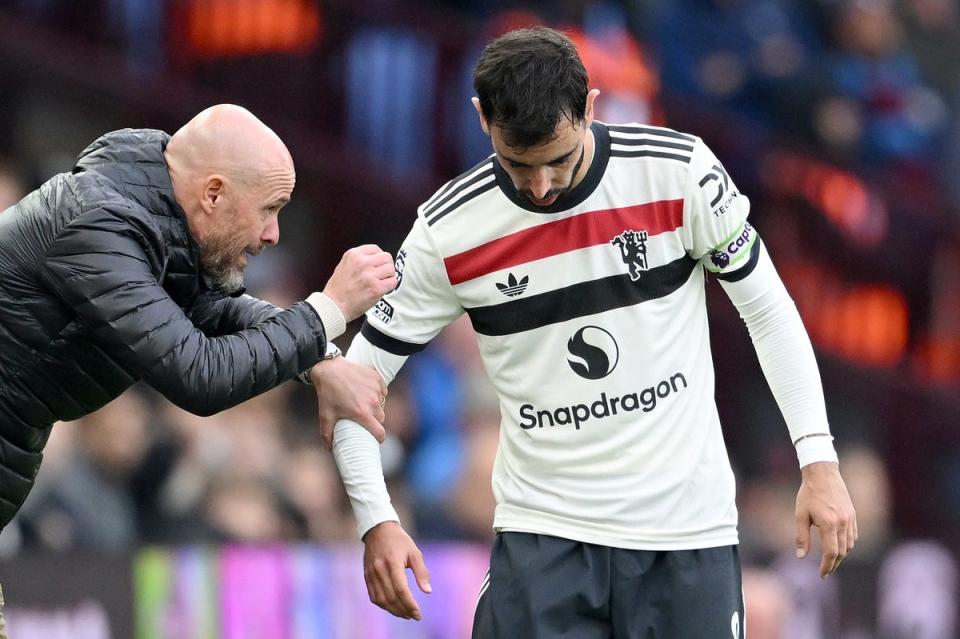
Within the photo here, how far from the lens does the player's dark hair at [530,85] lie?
3947 mm

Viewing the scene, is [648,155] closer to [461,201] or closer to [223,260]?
[461,201]

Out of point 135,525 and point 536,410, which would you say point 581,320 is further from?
point 135,525

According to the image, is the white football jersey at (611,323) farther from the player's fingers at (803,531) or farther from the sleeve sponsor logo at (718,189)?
the player's fingers at (803,531)

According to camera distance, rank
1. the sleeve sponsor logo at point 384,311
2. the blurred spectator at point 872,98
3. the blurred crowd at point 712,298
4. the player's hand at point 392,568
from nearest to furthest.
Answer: the player's hand at point 392,568
the sleeve sponsor logo at point 384,311
the blurred crowd at point 712,298
the blurred spectator at point 872,98

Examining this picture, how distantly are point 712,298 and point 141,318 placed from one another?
6.04 m

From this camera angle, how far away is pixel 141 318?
3729 mm

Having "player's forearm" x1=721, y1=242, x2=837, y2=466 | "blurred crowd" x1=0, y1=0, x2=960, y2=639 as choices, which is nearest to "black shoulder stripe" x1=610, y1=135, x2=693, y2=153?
"player's forearm" x1=721, y1=242, x2=837, y2=466

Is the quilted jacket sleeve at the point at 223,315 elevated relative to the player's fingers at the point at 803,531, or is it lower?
elevated

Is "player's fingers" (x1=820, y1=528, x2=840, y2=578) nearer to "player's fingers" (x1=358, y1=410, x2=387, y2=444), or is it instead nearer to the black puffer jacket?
"player's fingers" (x1=358, y1=410, x2=387, y2=444)


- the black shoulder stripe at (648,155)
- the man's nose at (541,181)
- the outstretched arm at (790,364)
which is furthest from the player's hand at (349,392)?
the outstretched arm at (790,364)

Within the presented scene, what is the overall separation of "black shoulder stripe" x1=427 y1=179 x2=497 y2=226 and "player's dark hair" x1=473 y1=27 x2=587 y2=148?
288mm

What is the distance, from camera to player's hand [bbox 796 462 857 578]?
4.10 metres

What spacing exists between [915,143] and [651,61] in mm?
2636

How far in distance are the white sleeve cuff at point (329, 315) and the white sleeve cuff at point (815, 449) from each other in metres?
1.21
